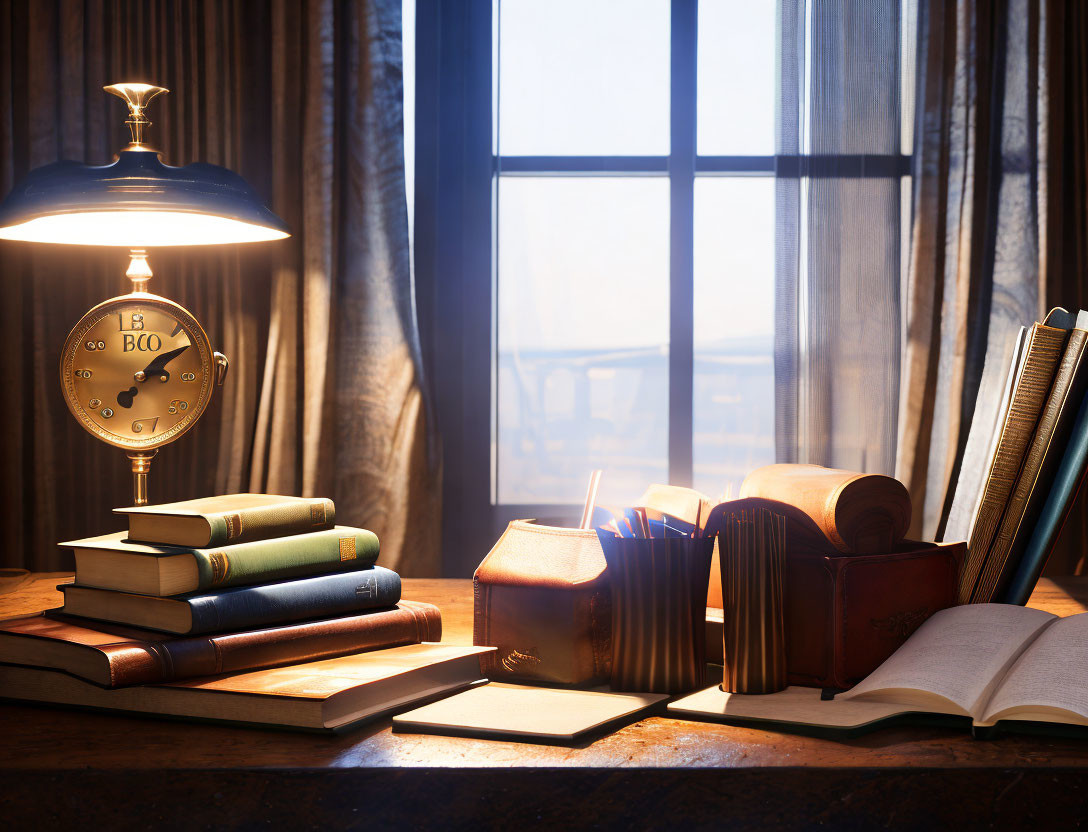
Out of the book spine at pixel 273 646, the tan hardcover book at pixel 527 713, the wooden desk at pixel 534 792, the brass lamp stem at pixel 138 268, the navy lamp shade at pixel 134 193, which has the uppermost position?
the navy lamp shade at pixel 134 193

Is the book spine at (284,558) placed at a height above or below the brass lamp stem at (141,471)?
below

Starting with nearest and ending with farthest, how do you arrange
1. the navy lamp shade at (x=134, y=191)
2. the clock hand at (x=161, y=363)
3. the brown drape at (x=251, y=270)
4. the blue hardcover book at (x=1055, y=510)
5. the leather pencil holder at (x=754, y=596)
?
the leather pencil holder at (x=754, y=596)
the blue hardcover book at (x=1055, y=510)
the navy lamp shade at (x=134, y=191)
the clock hand at (x=161, y=363)
the brown drape at (x=251, y=270)

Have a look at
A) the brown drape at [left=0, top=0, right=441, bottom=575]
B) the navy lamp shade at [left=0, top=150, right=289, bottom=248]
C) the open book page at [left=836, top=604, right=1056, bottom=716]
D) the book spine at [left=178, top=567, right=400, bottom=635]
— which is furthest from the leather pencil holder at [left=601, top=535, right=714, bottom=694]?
the brown drape at [left=0, top=0, right=441, bottom=575]

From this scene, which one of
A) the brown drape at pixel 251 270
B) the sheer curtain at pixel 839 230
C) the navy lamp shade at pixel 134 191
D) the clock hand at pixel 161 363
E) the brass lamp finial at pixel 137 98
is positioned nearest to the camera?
the navy lamp shade at pixel 134 191

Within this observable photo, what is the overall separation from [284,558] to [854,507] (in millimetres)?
484

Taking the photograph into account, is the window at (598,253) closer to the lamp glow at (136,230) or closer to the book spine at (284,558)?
the lamp glow at (136,230)

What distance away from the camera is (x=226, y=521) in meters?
0.80

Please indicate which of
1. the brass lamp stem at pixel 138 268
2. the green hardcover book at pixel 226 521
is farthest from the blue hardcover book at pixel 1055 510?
the brass lamp stem at pixel 138 268

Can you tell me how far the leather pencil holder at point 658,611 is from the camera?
29.7 inches

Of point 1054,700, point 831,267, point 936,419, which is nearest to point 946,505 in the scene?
point 936,419

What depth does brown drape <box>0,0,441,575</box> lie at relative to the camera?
79.1 inches

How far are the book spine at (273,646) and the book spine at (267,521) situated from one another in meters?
0.08

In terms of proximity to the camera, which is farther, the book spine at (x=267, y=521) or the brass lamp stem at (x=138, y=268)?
the brass lamp stem at (x=138, y=268)

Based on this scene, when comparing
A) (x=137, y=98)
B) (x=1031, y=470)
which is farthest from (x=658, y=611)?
(x=137, y=98)
